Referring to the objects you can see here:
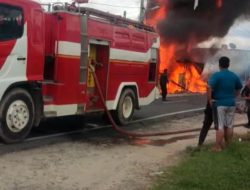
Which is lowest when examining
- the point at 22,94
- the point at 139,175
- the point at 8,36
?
the point at 139,175

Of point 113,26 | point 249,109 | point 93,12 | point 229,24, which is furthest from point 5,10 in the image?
point 229,24

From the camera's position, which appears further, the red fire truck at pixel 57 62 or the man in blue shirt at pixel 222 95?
the man in blue shirt at pixel 222 95

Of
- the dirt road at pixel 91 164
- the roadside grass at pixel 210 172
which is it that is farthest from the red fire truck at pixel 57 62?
the roadside grass at pixel 210 172

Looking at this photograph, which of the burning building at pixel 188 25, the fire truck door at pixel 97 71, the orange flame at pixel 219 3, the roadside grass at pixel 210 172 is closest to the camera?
the roadside grass at pixel 210 172

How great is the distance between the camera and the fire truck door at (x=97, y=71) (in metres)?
12.6

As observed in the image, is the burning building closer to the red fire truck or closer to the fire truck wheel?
the fire truck wheel

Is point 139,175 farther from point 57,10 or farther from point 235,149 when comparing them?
point 57,10

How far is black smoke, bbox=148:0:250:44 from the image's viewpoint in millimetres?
30781

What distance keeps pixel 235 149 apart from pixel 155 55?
6.15m

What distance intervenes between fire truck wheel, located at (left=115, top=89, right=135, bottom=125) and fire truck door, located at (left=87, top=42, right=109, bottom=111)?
1010 millimetres

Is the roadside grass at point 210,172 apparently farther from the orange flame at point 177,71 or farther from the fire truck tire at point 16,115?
the orange flame at point 177,71

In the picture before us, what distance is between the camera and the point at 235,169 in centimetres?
850

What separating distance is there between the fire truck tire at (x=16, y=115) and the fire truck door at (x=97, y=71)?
222 centimetres

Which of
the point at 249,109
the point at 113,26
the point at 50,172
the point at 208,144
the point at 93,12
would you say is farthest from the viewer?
the point at 249,109
